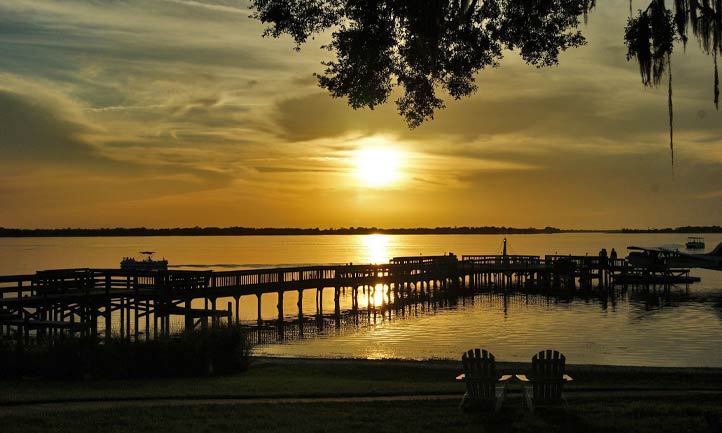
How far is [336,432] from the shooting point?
12.3m

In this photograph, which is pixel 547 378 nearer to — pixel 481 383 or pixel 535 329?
pixel 481 383

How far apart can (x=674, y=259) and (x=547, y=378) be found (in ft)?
257

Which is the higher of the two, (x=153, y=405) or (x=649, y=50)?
(x=649, y=50)

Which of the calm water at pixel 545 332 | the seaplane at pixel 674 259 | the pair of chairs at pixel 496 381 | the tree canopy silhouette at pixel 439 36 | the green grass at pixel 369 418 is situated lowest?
the calm water at pixel 545 332

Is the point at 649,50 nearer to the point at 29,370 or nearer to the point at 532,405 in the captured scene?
the point at 532,405

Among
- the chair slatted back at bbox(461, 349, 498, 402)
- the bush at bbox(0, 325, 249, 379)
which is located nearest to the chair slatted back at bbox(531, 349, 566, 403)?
the chair slatted back at bbox(461, 349, 498, 402)

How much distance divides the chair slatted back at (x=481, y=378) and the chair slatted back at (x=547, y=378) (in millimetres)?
803

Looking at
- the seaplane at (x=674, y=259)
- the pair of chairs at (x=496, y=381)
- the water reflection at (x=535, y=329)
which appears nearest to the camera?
the pair of chairs at (x=496, y=381)

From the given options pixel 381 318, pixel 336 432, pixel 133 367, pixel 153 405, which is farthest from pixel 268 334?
pixel 336 432

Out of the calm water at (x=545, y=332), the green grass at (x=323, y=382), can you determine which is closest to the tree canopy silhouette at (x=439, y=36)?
the green grass at (x=323, y=382)

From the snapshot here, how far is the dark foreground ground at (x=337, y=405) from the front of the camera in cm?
1279

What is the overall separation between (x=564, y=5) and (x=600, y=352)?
77.1 feet

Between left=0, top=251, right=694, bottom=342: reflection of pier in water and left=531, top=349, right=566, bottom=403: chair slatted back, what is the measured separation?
1218 centimetres

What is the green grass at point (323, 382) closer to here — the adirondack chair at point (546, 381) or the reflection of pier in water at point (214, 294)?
the adirondack chair at point (546, 381)
